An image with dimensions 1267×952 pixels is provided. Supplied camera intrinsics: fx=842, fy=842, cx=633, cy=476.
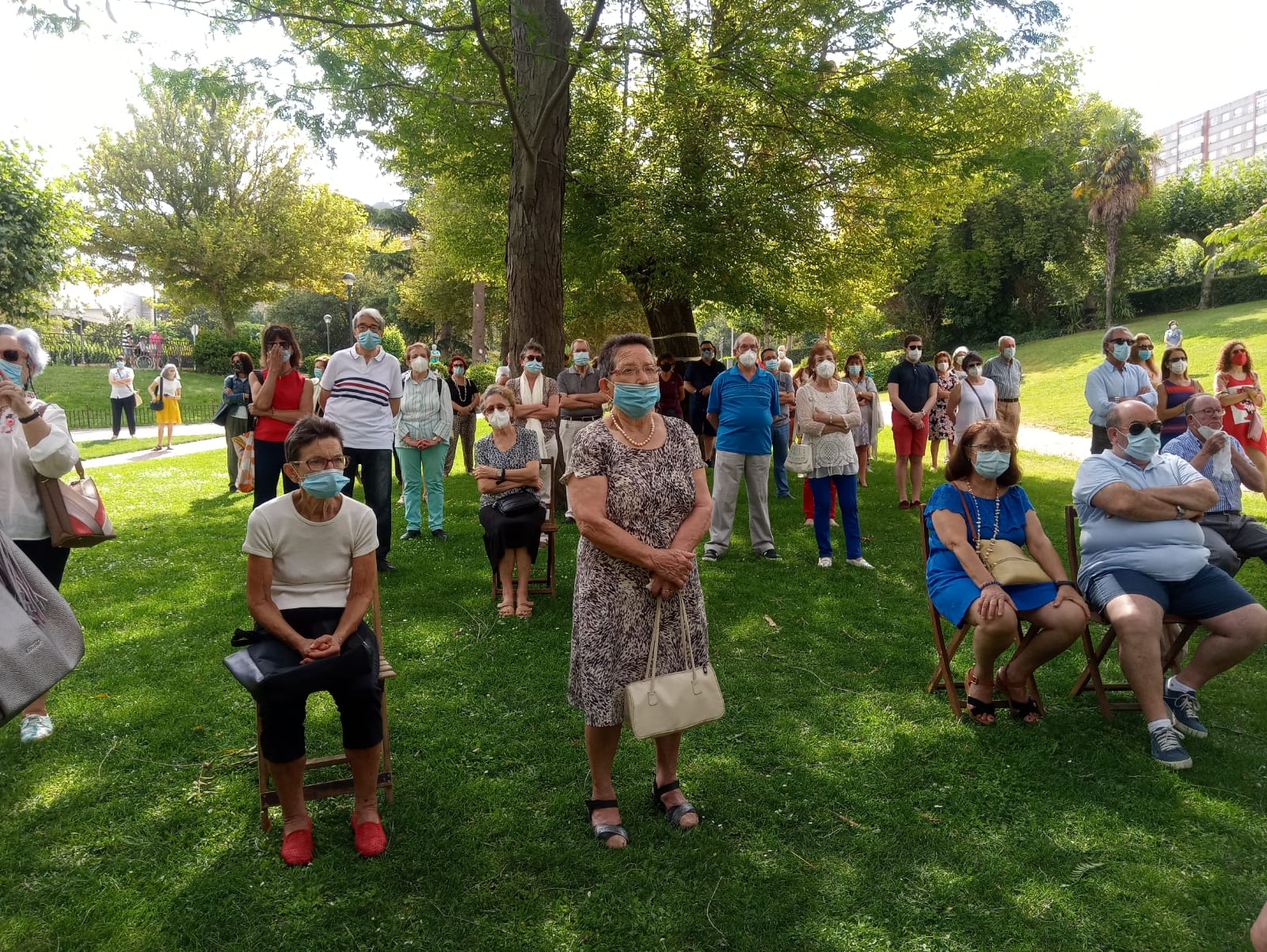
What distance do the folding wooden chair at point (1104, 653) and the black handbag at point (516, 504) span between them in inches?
155

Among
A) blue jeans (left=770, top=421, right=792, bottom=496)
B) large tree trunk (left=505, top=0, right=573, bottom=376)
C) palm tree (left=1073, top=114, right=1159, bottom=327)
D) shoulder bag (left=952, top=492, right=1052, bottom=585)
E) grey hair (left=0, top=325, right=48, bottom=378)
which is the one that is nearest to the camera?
grey hair (left=0, top=325, right=48, bottom=378)

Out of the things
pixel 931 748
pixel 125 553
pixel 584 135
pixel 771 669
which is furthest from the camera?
pixel 584 135

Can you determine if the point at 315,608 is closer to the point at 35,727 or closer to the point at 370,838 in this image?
the point at 370,838

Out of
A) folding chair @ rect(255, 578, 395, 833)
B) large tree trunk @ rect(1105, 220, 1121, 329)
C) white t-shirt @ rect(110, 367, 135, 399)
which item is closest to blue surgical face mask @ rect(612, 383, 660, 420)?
folding chair @ rect(255, 578, 395, 833)

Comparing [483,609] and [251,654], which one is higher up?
[251,654]

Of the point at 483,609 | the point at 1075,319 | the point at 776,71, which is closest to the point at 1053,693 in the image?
the point at 483,609

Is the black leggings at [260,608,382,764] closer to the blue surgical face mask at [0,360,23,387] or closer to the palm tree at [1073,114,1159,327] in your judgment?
the blue surgical face mask at [0,360,23,387]

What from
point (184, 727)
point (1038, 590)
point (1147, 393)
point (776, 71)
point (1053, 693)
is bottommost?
point (1053, 693)

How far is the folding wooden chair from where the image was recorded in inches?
187

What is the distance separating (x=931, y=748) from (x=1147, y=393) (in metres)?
5.33

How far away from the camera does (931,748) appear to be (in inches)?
176

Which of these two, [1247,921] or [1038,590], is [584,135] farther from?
[1247,921]

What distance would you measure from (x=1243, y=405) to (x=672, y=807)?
568cm

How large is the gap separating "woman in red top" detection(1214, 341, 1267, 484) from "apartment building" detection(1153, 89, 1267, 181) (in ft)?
601
